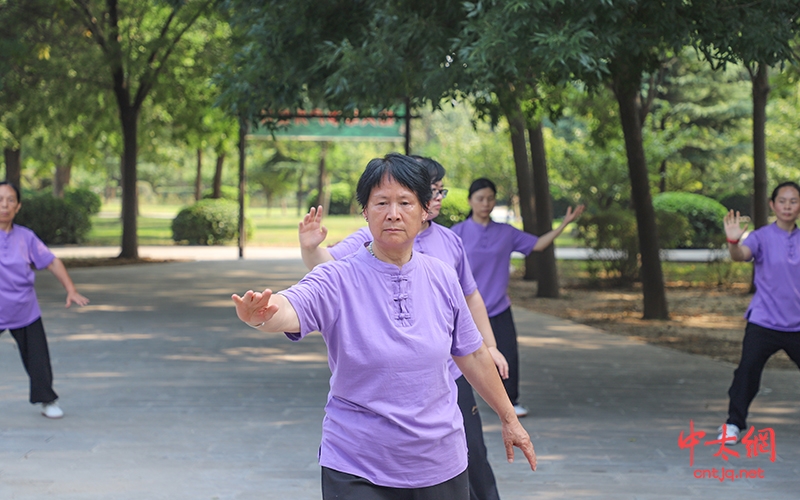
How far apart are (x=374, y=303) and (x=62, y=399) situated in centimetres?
556

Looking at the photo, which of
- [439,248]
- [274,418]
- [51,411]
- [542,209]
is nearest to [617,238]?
[542,209]

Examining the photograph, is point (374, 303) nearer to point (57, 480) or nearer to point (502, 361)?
point (502, 361)

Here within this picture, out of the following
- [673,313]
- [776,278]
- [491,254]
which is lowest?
[673,313]

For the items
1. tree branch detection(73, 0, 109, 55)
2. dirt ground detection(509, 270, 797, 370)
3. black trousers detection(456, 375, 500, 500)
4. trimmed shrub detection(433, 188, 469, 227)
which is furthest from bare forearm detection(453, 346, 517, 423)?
tree branch detection(73, 0, 109, 55)

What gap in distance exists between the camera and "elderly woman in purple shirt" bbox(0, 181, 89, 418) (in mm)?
6621

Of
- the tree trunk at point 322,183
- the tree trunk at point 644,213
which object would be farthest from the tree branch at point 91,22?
the tree trunk at point 322,183

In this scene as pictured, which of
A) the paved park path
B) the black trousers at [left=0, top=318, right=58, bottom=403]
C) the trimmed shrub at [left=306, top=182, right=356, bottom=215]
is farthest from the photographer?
the trimmed shrub at [left=306, top=182, right=356, bottom=215]

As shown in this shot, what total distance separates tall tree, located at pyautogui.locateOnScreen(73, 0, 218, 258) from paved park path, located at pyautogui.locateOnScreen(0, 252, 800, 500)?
8.61 metres

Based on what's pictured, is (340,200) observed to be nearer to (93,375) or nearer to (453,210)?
(453,210)

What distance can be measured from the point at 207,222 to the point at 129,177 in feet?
19.1

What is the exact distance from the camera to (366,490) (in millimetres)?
2768

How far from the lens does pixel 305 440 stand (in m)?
6.32

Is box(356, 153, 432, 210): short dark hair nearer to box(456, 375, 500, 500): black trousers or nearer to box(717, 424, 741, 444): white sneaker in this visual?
box(456, 375, 500, 500): black trousers

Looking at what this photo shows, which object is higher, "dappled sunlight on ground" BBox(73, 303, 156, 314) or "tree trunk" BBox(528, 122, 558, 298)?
"tree trunk" BBox(528, 122, 558, 298)
